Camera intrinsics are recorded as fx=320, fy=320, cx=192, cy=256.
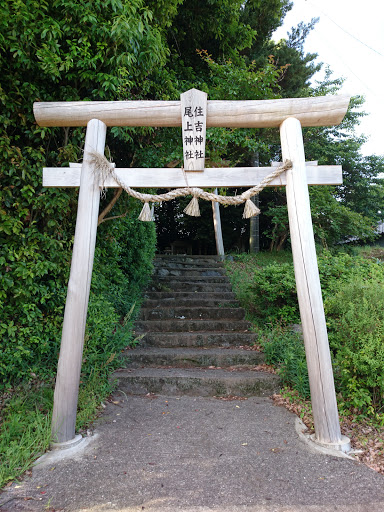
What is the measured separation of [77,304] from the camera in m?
2.82

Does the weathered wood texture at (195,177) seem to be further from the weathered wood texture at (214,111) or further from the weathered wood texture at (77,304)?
the weathered wood texture at (214,111)

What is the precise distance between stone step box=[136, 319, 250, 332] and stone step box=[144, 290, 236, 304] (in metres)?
0.99

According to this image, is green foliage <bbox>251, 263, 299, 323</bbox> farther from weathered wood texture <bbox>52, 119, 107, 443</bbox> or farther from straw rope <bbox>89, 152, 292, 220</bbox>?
weathered wood texture <bbox>52, 119, 107, 443</bbox>

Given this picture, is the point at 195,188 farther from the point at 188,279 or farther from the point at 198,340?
the point at 188,279

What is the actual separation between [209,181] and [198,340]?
2.65 metres

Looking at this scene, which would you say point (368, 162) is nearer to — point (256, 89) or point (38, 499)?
point (256, 89)

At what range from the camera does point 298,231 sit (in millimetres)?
2916

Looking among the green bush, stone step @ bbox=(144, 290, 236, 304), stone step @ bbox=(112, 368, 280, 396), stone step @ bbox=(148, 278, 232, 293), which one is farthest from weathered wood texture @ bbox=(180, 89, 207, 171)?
stone step @ bbox=(148, 278, 232, 293)

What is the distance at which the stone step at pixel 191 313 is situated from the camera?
5598 millimetres

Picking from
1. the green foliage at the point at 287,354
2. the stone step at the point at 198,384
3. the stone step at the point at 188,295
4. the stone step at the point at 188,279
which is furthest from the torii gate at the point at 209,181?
the stone step at the point at 188,279

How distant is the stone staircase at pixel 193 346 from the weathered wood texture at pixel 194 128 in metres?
2.45

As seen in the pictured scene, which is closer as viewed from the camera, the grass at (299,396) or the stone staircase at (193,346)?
the grass at (299,396)

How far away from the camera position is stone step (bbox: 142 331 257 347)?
4.80 m

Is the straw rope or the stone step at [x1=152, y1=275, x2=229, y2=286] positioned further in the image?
the stone step at [x1=152, y1=275, x2=229, y2=286]
